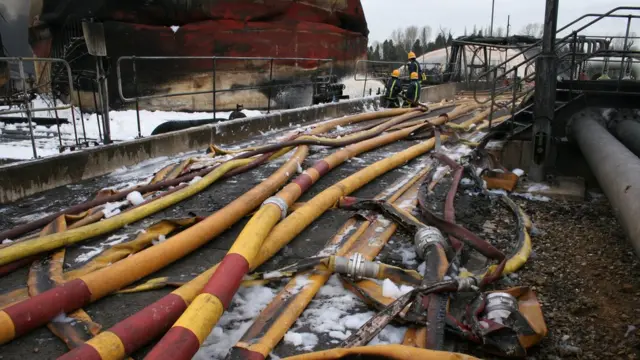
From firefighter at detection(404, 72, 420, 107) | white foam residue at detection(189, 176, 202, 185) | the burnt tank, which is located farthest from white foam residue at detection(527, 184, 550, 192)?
the burnt tank

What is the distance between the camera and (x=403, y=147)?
832cm

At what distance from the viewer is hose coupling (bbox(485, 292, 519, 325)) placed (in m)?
2.88

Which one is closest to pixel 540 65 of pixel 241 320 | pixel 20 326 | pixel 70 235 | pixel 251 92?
pixel 241 320

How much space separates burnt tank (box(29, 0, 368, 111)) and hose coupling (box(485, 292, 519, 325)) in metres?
12.8

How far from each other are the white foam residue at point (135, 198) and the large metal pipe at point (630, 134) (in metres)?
7.45

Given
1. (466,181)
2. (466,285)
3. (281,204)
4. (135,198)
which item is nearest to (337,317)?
(466,285)

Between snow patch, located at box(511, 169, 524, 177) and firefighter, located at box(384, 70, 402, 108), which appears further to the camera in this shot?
firefighter, located at box(384, 70, 402, 108)

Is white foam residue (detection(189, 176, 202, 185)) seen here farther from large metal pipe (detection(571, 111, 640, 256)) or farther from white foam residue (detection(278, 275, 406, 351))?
large metal pipe (detection(571, 111, 640, 256))

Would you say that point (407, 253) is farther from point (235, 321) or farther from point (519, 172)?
point (519, 172)

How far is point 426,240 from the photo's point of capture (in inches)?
147

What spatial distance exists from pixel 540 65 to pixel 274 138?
4.69 metres

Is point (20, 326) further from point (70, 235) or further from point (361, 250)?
point (361, 250)

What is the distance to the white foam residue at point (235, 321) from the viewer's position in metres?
2.59

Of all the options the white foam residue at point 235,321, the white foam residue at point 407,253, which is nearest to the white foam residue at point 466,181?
the white foam residue at point 407,253
